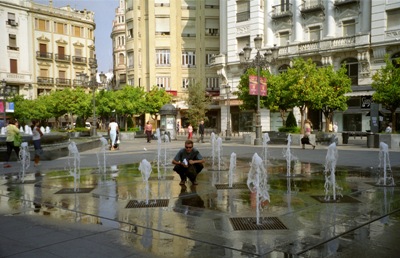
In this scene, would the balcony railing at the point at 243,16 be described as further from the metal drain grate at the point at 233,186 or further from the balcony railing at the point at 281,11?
the metal drain grate at the point at 233,186

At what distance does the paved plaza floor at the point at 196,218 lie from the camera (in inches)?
182

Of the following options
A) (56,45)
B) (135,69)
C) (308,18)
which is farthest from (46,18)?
(308,18)

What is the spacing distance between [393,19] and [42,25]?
4652 centimetres

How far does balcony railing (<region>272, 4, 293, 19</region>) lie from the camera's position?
37056 millimetres

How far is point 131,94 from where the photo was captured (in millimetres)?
36062

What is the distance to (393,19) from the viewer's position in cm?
3067

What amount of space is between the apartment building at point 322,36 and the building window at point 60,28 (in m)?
28.5

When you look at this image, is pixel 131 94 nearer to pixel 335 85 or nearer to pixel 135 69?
pixel 135 69

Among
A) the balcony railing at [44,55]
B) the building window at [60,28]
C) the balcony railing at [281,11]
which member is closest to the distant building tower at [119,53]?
the building window at [60,28]

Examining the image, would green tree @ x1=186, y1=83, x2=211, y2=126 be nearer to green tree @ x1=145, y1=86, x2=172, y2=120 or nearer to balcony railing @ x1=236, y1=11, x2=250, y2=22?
green tree @ x1=145, y1=86, x2=172, y2=120

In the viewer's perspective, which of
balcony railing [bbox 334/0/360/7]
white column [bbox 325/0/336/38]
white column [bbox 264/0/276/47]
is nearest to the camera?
balcony railing [bbox 334/0/360/7]

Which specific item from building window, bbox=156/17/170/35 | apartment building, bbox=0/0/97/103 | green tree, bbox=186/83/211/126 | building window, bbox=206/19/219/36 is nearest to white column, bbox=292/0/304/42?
green tree, bbox=186/83/211/126

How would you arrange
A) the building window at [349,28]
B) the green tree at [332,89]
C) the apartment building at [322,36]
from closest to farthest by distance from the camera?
the green tree at [332,89], the apartment building at [322,36], the building window at [349,28]

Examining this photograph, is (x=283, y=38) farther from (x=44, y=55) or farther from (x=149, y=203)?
(x=44, y=55)
